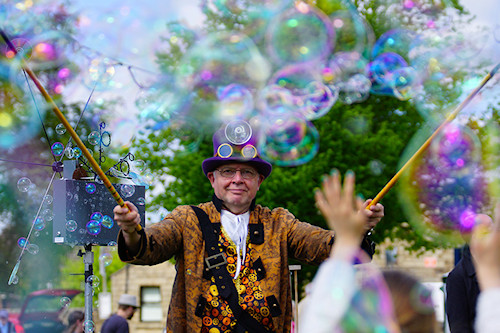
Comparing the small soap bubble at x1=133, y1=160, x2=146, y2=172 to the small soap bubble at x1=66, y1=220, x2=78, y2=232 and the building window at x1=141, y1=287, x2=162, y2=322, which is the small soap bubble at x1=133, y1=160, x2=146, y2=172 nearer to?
the small soap bubble at x1=66, y1=220, x2=78, y2=232

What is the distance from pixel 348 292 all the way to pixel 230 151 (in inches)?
86.6

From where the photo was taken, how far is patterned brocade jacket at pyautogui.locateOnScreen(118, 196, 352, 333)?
143 inches

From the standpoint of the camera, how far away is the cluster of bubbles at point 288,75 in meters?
8.01

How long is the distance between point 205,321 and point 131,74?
4.31 meters

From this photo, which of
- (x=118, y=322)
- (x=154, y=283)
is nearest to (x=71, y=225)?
(x=118, y=322)

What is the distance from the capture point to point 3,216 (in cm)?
1861

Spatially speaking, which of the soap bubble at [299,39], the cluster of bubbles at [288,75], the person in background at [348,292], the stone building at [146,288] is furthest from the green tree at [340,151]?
the stone building at [146,288]

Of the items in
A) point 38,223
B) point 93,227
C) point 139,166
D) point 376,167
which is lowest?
point 93,227

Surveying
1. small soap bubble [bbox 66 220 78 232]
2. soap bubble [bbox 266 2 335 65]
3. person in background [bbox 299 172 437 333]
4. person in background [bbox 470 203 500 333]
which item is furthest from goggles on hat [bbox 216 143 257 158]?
soap bubble [bbox 266 2 335 65]

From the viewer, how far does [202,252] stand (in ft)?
12.3

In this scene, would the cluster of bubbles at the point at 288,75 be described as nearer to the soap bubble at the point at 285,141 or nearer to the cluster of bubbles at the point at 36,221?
the soap bubble at the point at 285,141

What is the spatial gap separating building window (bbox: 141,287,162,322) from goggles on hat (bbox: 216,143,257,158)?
2914 centimetres

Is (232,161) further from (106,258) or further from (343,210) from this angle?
(106,258)

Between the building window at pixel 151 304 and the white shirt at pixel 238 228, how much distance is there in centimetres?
2910
